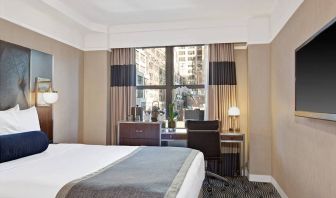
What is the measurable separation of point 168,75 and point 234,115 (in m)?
1.40

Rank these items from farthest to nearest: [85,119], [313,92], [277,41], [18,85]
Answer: [85,119]
[277,41]
[18,85]
[313,92]

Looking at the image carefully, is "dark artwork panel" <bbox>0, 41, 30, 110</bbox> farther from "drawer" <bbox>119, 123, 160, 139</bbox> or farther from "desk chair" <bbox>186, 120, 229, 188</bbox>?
"desk chair" <bbox>186, 120, 229, 188</bbox>

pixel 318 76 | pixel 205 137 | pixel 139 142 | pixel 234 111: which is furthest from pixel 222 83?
pixel 318 76

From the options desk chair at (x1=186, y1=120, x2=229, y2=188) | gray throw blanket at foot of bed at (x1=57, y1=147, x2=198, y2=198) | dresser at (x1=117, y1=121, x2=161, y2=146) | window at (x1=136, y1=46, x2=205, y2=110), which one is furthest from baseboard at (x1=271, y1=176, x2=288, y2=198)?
dresser at (x1=117, y1=121, x2=161, y2=146)

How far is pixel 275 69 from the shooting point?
3.67m

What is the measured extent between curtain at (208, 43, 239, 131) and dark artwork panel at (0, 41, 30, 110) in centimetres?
276

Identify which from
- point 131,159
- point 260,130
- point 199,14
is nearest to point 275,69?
point 260,130

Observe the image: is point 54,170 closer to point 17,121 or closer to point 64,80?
point 17,121

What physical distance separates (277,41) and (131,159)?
2.54 m

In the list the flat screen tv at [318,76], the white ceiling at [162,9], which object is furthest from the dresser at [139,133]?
the flat screen tv at [318,76]

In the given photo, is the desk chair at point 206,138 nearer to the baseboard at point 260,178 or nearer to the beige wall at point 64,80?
the baseboard at point 260,178

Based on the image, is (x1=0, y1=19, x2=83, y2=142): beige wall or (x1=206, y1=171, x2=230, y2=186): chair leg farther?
(x1=206, y1=171, x2=230, y2=186): chair leg

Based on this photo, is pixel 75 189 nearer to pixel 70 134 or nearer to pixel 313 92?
pixel 313 92

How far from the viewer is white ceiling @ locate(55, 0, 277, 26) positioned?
11.7 feet
